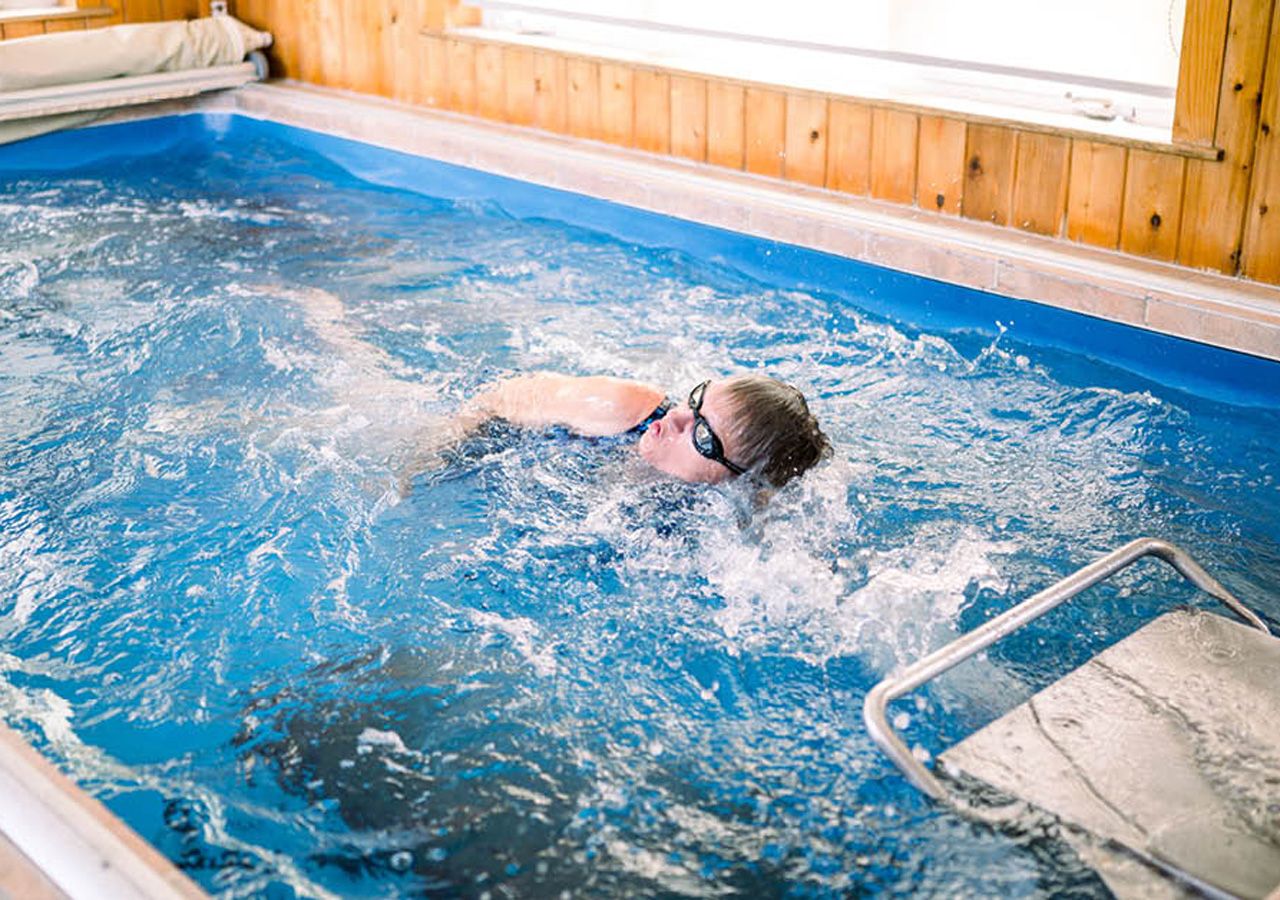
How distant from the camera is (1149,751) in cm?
217

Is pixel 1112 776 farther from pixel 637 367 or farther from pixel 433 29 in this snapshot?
pixel 433 29

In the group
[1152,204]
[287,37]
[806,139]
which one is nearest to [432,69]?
[287,37]

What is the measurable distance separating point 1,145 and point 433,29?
219cm

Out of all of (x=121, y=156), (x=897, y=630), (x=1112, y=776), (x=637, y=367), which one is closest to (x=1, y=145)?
(x=121, y=156)

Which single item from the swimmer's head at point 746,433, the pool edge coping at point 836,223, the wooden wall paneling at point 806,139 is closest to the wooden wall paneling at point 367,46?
the pool edge coping at point 836,223

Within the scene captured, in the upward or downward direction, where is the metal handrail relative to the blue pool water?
upward

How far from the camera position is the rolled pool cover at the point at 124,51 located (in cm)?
648

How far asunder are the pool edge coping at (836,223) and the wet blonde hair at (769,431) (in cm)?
184

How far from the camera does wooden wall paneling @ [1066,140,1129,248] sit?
440cm

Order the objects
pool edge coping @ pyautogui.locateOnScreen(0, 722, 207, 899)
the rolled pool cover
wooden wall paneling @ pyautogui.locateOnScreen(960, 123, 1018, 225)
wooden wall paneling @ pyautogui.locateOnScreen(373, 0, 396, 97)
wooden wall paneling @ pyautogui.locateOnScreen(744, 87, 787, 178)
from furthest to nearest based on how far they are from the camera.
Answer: wooden wall paneling @ pyautogui.locateOnScreen(373, 0, 396, 97) < the rolled pool cover < wooden wall paneling @ pyautogui.locateOnScreen(744, 87, 787, 178) < wooden wall paneling @ pyautogui.locateOnScreen(960, 123, 1018, 225) < pool edge coping @ pyautogui.locateOnScreen(0, 722, 207, 899)

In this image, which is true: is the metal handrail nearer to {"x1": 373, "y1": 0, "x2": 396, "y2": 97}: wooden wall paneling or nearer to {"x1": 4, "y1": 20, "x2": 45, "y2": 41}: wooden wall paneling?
{"x1": 373, "y1": 0, "x2": 396, "y2": 97}: wooden wall paneling

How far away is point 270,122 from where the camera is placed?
7152mm

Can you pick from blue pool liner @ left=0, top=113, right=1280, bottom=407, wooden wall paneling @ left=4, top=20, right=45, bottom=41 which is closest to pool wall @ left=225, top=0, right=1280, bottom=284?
blue pool liner @ left=0, top=113, right=1280, bottom=407

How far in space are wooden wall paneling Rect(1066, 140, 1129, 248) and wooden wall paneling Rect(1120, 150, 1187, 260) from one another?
0.10 feet
